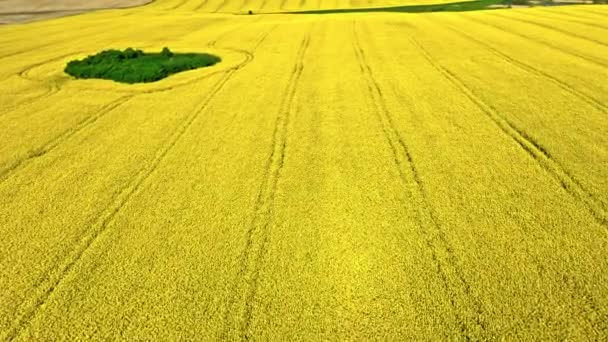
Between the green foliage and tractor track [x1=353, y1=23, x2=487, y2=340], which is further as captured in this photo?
the green foliage

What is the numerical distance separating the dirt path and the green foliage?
69.1ft

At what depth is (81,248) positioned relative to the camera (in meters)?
5.17

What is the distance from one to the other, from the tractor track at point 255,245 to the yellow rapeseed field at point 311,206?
27mm

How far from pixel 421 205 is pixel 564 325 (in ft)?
7.38

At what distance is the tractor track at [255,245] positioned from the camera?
161 inches

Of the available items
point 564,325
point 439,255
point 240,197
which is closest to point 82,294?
point 240,197

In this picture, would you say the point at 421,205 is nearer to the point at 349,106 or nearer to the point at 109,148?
the point at 349,106

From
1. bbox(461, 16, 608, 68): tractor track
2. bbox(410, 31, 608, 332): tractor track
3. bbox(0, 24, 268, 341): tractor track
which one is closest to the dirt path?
bbox(0, 24, 268, 341): tractor track

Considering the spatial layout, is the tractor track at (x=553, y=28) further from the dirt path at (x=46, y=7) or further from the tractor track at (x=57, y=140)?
the dirt path at (x=46, y=7)

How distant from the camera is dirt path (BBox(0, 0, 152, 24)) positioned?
103 feet

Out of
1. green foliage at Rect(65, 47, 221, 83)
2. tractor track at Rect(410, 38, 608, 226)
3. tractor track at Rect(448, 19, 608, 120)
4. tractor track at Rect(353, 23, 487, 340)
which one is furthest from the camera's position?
green foliage at Rect(65, 47, 221, 83)

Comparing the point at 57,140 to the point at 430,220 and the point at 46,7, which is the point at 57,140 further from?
the point at 46,7

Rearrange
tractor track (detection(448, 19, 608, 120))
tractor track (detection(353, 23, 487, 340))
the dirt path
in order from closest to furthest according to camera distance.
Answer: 1. tractor track (detection(353, 23, 487, 340))
2. tractor track (detection(448, 19, 608, 120))
3. the dirt path

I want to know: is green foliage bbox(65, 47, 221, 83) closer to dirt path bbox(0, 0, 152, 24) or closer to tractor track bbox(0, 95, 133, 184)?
tractor track bbox(0, 95, 133, 184)
